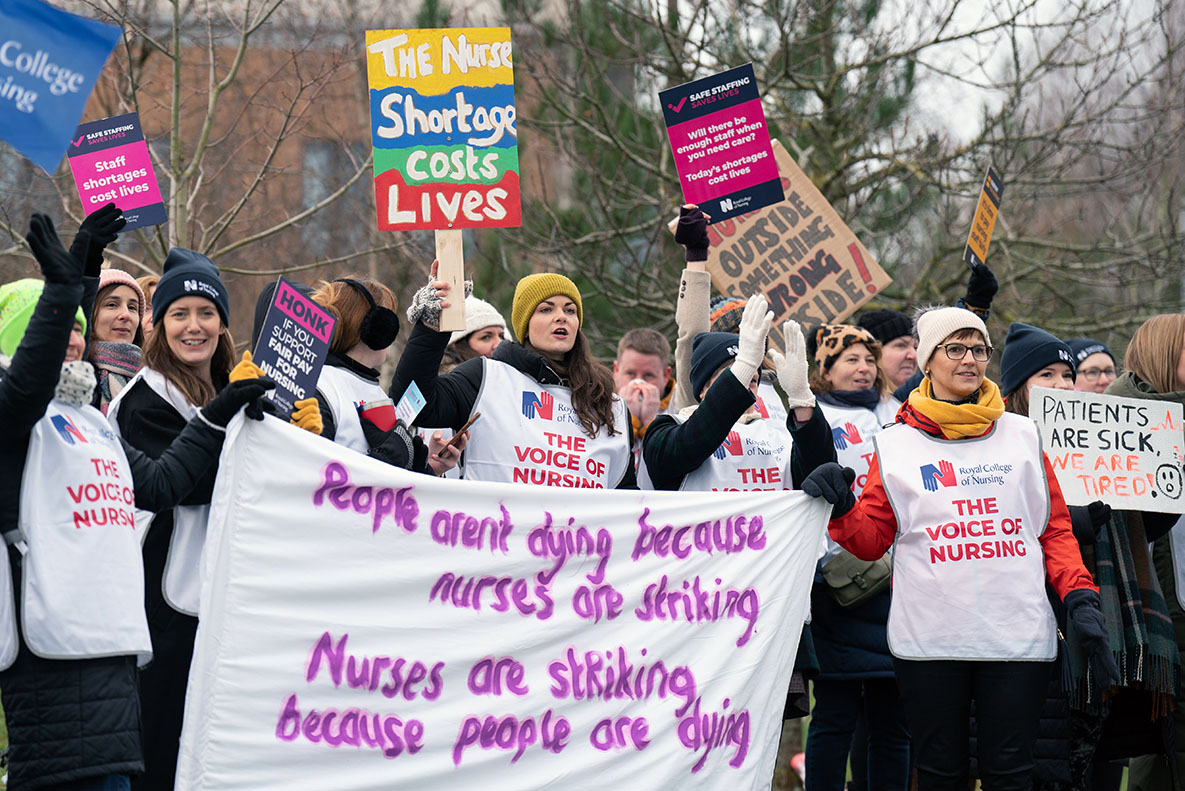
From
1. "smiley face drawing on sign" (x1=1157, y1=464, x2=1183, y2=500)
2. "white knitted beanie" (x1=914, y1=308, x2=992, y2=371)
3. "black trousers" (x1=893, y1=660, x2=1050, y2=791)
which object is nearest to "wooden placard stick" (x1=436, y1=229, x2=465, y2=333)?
"white knitted beanie" (x1=914, y1=308, x2=992, y2=371)

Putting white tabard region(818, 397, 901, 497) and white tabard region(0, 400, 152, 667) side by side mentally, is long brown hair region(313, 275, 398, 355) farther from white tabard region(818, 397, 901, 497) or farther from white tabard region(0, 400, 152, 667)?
white tabard region(818, 397, 901, 497)

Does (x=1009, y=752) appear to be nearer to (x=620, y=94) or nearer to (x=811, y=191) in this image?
(x=811, y=191)

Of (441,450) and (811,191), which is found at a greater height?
(811,191)

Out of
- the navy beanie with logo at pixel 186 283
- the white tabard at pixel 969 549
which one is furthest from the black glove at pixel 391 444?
the white tabard at pixel 969 549

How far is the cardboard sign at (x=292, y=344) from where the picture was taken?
3.94 m

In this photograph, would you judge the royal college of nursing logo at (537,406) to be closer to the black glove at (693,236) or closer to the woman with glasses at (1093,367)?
the black glove at (693,236)

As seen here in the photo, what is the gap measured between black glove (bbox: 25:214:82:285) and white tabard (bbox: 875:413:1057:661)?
2.81 meters

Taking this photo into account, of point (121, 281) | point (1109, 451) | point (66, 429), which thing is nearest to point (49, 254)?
point (66, 429)

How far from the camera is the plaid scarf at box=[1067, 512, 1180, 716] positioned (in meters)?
5.08

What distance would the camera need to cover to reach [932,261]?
9312 millimetres

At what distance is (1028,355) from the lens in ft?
18.0

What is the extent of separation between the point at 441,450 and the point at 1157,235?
677cm

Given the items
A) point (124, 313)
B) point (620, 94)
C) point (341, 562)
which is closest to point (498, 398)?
point (341, 562)

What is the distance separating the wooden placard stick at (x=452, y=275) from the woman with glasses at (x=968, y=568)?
137cm
